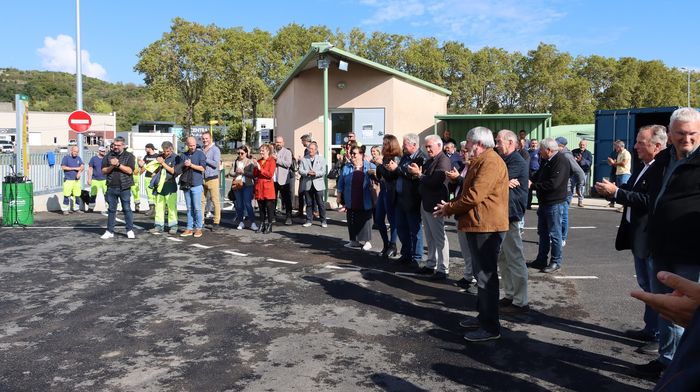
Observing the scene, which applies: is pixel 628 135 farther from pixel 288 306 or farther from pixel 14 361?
pixel 14 361

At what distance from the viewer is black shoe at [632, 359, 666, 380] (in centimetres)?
429

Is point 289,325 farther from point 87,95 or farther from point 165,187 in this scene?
point 87,95

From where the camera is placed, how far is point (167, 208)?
11.5m

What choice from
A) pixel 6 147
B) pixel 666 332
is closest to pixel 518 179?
pixel 666 332

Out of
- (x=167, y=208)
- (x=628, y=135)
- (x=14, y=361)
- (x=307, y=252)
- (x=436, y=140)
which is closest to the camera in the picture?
(x=14, y=361)

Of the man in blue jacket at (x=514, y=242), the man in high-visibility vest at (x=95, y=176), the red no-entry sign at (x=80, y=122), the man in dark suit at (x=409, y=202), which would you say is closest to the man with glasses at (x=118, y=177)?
the man in high-visibility vest at (x=95, y=176)

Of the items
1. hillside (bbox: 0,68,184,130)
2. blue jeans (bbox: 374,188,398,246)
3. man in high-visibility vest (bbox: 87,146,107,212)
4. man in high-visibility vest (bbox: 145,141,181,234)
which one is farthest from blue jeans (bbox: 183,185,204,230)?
hillside (bbox: 0,68,184,130)

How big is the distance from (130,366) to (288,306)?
2027 mm

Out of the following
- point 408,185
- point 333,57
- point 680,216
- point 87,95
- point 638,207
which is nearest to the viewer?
point 680,216

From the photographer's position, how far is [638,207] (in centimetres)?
493

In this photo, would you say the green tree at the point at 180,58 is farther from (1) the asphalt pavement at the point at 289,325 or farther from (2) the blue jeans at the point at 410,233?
(2) the blue jeans at the point at 410,233

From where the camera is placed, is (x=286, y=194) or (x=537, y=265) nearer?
(x=537, y=265)

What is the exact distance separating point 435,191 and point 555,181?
5.70 ft

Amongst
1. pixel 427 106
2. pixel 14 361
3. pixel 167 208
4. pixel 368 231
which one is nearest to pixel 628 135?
pixel 427 106
